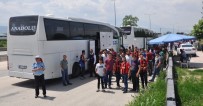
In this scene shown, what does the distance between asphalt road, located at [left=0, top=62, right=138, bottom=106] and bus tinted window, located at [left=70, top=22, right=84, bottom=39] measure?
3.21m

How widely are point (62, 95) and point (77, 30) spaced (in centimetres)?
631

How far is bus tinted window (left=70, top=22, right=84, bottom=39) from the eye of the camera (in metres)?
16.2

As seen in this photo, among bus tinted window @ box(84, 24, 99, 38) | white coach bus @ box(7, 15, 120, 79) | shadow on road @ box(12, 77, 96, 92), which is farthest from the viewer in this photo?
bus tinted window @ box(84, 24, 99, 38)

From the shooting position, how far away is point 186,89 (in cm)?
1092

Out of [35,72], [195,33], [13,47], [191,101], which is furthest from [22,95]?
[195,33]

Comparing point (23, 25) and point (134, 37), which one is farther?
point (134, 37)

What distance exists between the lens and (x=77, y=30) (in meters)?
16.8

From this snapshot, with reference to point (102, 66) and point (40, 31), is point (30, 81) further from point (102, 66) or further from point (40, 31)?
point (102, 66)

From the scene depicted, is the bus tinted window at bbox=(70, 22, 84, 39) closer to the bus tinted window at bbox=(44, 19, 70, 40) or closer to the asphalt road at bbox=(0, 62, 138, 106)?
the bus tinted window at bbox=(44, 19, 70, 40)

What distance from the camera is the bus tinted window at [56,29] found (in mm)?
13453

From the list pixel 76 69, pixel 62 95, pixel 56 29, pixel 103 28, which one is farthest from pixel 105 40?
pixel 62 95

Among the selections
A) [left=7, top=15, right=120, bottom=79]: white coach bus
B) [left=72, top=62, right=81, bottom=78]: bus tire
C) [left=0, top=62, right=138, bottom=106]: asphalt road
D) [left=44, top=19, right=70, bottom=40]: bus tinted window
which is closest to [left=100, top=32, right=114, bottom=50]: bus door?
[left=72, top=62, right=81, bottom=78]: bus tire

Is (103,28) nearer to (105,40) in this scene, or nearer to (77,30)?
(105,40)

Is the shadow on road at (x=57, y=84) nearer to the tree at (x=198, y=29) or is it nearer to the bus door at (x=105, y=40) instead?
the bus door at (x=105, y=40)
